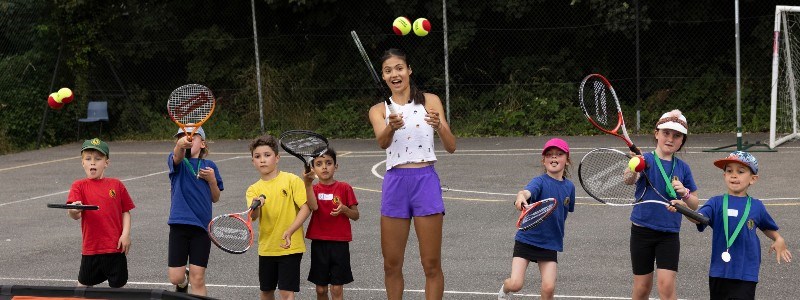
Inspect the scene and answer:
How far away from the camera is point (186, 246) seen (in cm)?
870

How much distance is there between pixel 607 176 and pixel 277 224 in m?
2.43

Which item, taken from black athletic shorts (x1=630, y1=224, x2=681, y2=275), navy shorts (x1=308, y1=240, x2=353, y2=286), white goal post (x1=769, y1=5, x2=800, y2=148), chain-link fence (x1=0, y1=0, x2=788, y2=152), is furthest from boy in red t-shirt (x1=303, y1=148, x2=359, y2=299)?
chain-link fence (x1=0, y1=0, x2=788, y2=152)

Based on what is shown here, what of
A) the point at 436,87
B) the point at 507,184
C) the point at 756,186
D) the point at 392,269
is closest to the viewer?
the point at 392,269

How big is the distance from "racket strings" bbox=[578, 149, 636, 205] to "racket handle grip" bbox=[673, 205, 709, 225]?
2.68 ft

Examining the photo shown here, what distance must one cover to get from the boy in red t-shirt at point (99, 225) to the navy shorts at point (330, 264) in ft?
4.72

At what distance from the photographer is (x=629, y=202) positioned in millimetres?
7812

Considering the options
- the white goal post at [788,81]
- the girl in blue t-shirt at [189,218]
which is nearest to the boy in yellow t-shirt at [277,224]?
the girl in blue t-shirt at [189,218]

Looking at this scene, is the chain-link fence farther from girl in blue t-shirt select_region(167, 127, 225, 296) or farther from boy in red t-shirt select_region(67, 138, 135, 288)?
boy in red t-shirt select_region(67, 138, 135, 288)

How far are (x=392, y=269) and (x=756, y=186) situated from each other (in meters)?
9.33

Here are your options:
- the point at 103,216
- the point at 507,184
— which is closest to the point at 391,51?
the point at 103,216

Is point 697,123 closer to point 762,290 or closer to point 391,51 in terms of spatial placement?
point 762,290

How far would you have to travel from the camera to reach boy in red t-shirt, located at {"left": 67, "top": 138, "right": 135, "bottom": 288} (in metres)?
8.23

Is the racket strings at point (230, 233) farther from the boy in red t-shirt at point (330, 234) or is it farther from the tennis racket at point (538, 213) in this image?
the tennis racket at point (538, 213)

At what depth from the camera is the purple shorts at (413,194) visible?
7.24m
